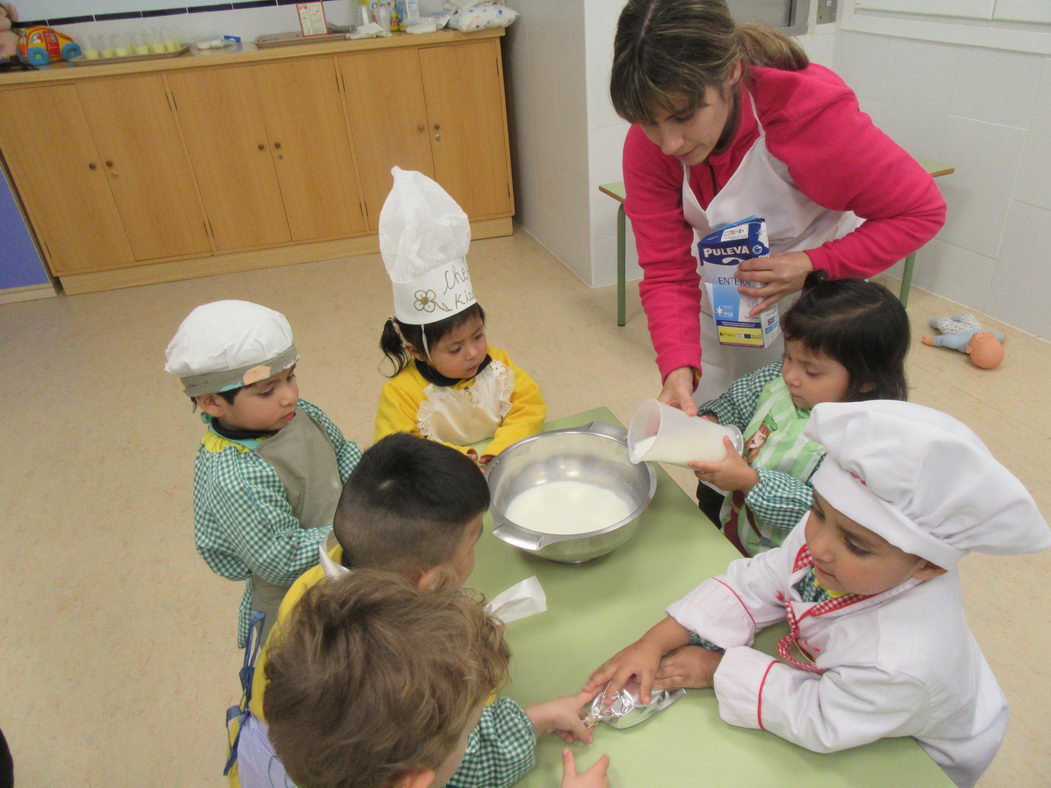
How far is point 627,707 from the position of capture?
85 centimetres

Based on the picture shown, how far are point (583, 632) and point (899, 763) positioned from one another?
0.38m

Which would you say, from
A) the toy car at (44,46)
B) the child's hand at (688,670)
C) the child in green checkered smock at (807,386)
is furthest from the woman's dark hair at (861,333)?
the toy car at (44,46)

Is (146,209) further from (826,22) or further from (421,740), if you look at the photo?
(421,740)

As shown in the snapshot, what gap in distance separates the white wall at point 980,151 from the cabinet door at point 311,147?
250 centimetres

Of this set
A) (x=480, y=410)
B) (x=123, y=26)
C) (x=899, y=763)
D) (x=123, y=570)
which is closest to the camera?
(x=899, y=763)

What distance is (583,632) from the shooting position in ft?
3.17

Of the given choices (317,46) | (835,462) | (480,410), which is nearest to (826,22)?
(317,46)

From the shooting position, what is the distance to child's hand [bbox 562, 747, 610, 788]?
768mm

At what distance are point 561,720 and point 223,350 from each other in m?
0.71

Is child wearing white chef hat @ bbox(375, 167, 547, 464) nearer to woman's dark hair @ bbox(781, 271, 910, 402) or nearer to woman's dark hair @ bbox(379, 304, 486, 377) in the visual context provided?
woman's dark hair @ bbox(379, 304, 486, 377)

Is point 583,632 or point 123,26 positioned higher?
point 123,26

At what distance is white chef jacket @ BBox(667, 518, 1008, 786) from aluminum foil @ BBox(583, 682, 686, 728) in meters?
0.06

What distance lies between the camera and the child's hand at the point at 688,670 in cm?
89

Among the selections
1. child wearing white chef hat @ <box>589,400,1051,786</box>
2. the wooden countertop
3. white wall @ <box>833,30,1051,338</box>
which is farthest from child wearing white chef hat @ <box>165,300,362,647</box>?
the wooden countertop
